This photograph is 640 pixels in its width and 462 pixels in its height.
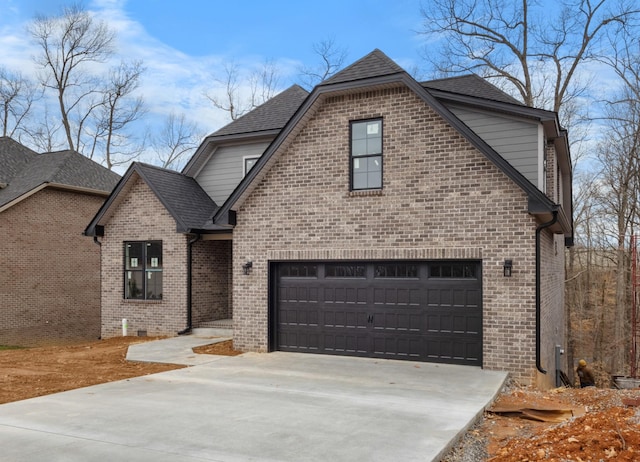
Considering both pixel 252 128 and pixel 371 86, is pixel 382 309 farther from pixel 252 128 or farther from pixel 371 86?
pixel 252 128

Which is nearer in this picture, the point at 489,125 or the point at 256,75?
the point at 489,125

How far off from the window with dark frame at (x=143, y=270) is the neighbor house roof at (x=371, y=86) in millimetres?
5018

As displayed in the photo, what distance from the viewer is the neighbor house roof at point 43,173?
21219mm

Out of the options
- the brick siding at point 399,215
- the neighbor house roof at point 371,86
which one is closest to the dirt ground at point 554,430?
the brick siding at point 399,215

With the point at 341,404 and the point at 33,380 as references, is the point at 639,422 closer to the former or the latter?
the point at 341,404

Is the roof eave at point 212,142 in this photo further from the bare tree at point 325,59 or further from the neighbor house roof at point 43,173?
the bare tree at point 325,59

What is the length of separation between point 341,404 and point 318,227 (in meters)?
4.91

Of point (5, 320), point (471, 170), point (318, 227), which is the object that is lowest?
point (5, 320)

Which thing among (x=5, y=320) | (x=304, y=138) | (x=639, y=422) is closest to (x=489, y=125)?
(x=304, y=138)

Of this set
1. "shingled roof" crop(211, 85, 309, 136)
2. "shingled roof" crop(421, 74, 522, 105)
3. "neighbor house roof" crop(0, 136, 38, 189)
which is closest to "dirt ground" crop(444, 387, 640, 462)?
"shingled roof" crop(421, 74, 522, 105)

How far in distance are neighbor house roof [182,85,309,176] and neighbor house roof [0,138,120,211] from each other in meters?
6.94

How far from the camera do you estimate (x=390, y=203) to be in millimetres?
10992

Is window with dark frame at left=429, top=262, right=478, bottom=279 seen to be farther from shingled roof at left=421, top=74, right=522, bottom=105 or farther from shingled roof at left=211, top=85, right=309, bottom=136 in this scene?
shingled roof at left=211, top=85, right=309, bottom=136

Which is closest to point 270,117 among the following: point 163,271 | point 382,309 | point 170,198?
point 170,198
